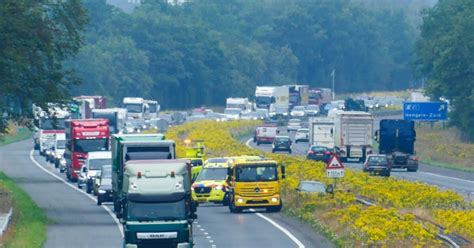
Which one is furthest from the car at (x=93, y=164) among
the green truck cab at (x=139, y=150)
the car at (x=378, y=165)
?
the car at (x=378, y=165)

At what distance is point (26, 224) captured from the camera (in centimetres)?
4909

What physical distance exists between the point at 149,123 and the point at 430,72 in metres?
28.7

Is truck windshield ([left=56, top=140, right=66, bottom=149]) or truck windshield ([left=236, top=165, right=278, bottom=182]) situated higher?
truck windshield ([left=236, top=165, right=278, bottom=182])

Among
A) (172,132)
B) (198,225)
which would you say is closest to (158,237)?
(198,225)

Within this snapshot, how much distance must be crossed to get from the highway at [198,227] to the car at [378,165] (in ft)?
59.5

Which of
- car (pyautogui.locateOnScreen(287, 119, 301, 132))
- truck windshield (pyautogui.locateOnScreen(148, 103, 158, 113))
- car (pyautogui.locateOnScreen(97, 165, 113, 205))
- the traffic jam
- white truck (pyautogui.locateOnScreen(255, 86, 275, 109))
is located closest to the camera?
the traffic jam

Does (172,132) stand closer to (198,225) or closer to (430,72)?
(430,72)

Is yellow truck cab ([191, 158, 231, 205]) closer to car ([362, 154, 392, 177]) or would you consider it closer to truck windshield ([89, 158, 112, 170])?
truck windshield ([89, 158, 112, 170])

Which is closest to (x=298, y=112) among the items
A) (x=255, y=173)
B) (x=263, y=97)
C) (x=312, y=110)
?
(x=312, y=110)

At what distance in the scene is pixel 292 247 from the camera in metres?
41.8

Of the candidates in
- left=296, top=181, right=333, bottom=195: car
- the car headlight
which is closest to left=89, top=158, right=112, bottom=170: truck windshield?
the car headlight

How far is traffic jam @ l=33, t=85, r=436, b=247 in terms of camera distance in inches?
1492

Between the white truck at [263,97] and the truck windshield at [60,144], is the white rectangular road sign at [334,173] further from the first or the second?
the white truck at [263,97]

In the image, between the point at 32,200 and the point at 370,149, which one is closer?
the point at 32,200
